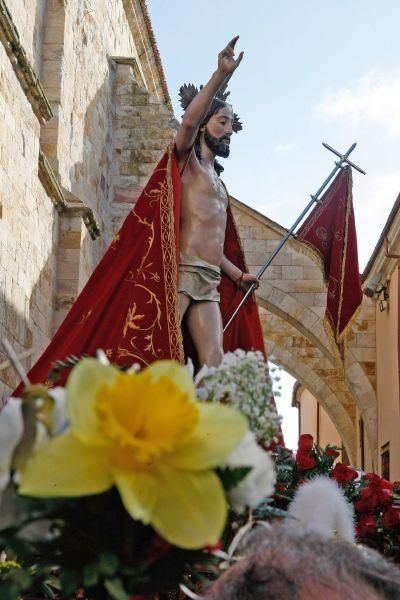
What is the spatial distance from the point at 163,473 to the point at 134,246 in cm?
405

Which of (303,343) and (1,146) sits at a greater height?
(303,343)

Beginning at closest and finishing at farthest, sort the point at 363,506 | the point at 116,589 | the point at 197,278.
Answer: the point at 116,589 → the point at 363,506 → the point at 197,278

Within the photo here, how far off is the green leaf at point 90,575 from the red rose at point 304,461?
11.9ft

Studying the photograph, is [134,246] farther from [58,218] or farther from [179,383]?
[58,218]

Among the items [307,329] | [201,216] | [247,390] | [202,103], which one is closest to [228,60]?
[202,103]

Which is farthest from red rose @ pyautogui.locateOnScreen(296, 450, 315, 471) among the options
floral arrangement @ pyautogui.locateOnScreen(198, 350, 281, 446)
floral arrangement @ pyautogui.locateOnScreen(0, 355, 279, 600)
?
floral arrangement @ pyautogui.locateOnScreen(0, 355, 279, 600)

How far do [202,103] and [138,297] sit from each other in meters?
0.98

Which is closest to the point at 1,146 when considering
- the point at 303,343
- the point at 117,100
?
the point at 117,100

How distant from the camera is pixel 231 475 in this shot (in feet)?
3.88

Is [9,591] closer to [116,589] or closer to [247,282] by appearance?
[116,589]

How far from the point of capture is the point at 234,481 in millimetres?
1187

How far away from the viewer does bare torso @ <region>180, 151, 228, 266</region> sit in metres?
5.15

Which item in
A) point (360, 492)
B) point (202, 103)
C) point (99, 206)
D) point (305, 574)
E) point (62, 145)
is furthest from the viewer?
point (99, 206)

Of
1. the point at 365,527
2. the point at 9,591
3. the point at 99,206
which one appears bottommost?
the point at 9,591
